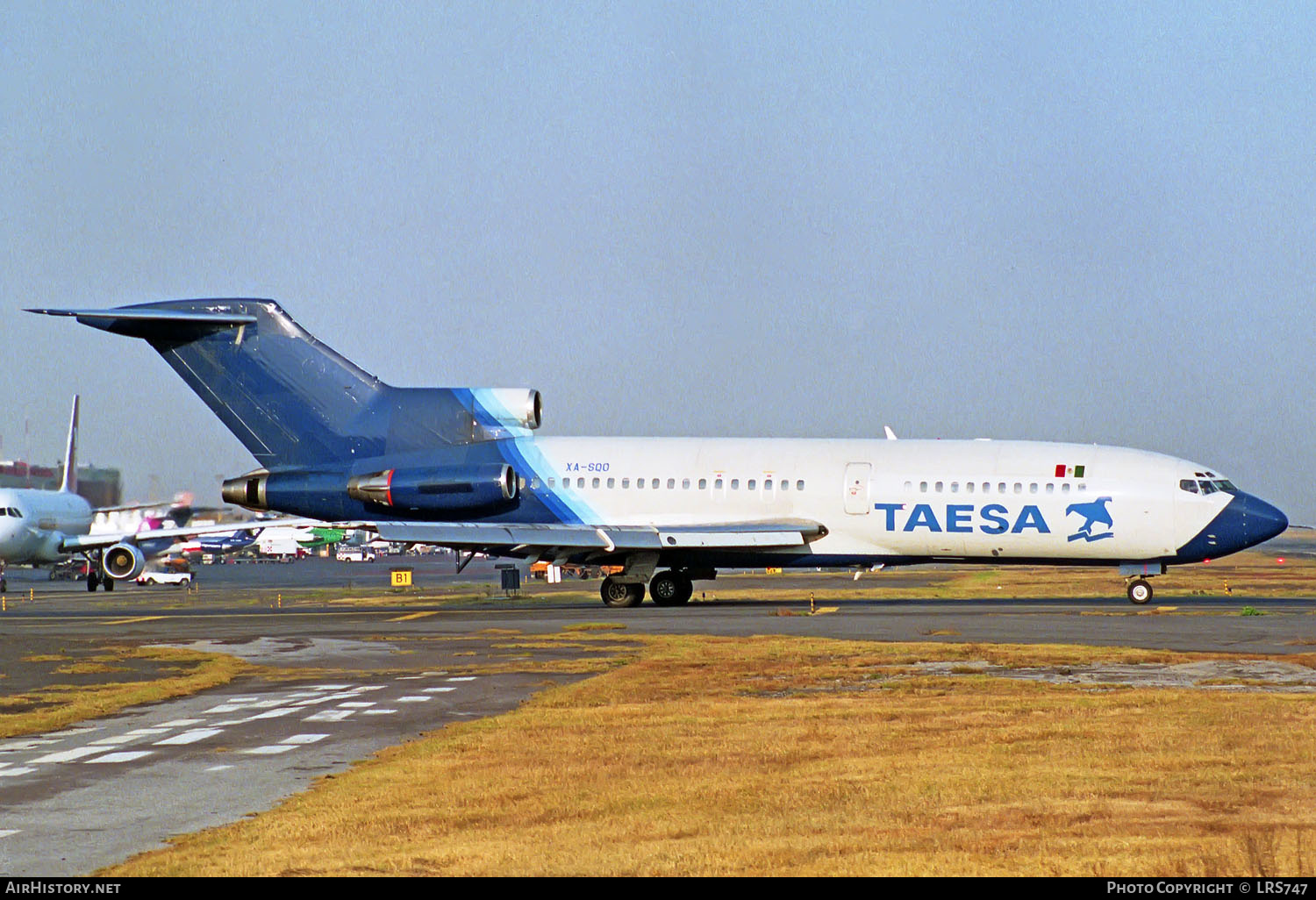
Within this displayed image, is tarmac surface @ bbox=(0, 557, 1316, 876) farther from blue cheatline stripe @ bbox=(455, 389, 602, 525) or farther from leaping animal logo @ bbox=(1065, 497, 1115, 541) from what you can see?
blue cheatline stripe @ bbox=(455, 389, 602, 525)

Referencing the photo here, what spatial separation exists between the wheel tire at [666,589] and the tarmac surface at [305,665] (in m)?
0.71

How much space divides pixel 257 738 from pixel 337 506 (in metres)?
27.9

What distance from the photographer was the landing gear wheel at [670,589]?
4284 cm

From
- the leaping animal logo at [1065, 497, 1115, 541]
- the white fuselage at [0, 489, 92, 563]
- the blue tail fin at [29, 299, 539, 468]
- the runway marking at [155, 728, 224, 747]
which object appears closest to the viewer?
the runway marking at [155, 728, 224, 747]

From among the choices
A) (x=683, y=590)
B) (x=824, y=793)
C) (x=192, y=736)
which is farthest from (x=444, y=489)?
(x=824, y=793)

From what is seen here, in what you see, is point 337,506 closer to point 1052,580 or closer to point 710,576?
point 710,576

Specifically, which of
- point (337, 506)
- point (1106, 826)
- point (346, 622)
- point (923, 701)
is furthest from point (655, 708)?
point (337, 506)

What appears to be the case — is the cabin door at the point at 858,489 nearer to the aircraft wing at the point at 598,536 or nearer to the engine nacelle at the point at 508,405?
the aircraft wing at the point at 598,536

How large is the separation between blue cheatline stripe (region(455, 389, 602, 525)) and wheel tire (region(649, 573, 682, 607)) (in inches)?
97.7

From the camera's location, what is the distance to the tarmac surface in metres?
11.4

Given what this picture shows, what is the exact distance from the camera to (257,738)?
50.2 ft

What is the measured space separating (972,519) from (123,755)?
94.7 feet

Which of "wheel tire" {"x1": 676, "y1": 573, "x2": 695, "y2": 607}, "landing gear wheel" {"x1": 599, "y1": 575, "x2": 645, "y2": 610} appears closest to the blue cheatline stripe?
"landing gear wheel" {"x1": 599, "y1": 575, "x2": 645, "y2": 610}

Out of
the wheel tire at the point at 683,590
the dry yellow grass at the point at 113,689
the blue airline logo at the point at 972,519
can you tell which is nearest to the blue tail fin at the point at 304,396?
the wheel tire at the point at 683,590
